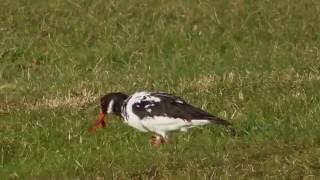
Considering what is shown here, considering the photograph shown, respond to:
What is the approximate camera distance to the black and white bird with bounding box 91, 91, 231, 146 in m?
9.75

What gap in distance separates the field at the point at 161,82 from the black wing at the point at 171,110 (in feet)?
1.04

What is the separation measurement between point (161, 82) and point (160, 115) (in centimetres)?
428

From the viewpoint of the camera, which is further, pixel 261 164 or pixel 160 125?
pixel 160 125

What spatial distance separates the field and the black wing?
32 centimetres

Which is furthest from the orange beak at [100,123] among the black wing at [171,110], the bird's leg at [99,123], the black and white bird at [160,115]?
the black wing at [171,110]

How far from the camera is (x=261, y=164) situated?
28.0ft

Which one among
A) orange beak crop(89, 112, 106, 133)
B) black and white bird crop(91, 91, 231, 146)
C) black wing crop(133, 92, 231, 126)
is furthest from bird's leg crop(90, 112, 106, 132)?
black wing crop(133, 92, 231, 126)

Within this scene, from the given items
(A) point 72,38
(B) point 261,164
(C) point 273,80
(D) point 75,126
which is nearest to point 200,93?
(C) point 273,80

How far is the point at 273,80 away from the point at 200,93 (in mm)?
1283

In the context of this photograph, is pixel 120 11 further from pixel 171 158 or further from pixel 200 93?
pixel 171 158

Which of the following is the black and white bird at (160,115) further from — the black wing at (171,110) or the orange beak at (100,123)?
the orange beak at (100,123)

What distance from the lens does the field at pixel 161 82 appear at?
29.7 feet

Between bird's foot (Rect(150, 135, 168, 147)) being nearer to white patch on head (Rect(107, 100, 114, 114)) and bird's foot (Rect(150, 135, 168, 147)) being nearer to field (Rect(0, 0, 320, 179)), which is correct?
field (Rect(0, 0, 320, 179))

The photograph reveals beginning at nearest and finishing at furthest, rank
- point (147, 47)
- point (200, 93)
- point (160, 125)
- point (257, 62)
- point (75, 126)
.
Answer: point (160, 125) → point (75, 126) → point (200, 93) → point (257, 62) → point (147, 47)
